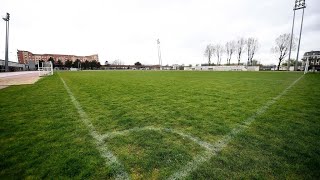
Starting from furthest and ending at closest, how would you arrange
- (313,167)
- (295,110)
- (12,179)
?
(295,110) < (313,167) < (12,179)

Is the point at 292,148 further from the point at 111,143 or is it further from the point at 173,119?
the point at 111,143

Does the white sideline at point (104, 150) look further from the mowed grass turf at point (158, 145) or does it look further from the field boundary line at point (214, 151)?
the field boundary line at point (214, 151)

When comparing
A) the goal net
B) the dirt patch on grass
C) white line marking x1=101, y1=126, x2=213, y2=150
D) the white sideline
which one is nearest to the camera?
the white sideline

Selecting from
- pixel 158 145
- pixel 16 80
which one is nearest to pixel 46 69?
pixel 16 80

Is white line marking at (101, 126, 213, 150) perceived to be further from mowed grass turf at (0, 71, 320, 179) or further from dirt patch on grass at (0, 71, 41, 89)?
dirt patch on grass at (0, 71, 41, 89)

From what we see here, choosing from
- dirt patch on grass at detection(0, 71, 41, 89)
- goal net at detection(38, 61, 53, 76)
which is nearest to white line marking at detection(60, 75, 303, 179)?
dirt patch on grass at detection(0, 71, 41, 89)

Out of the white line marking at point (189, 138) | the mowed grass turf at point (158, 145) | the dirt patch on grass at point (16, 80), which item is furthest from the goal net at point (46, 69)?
the white line marking at point (189, 138)

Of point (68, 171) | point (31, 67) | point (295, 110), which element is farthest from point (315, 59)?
point (31, 67)

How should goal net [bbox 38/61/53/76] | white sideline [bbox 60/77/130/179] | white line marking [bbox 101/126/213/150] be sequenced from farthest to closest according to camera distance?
goal net [bbox 38/61/53/76], white line marking [bbox 101/126/213/150], white sideline [bbox 60/77/130/179]

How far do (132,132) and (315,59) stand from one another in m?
111

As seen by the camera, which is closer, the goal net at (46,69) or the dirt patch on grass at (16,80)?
the dirt patch on grass at (16,80)

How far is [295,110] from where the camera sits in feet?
16.0

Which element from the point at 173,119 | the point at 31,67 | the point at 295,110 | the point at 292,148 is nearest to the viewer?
the point at 292,148

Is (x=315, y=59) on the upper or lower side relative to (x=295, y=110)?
upper
